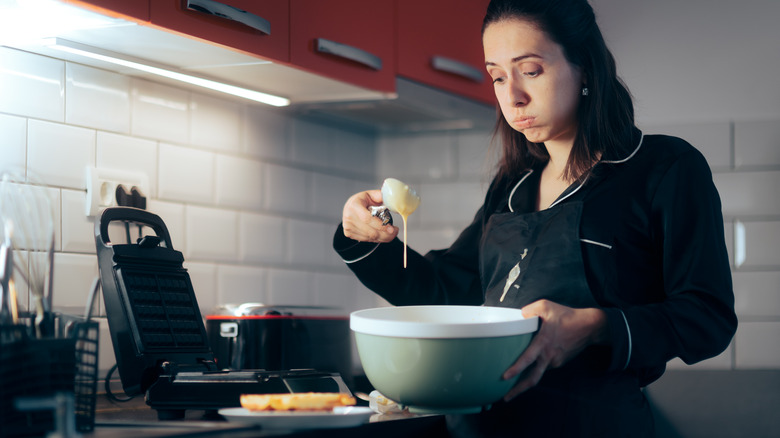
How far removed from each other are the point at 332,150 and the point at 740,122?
1051mm

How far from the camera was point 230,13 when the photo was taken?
145 cm

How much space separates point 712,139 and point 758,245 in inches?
11.4

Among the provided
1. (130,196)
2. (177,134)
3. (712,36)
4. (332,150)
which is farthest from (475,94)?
(130,196)

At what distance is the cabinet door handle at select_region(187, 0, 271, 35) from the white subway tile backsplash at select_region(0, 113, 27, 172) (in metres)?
0.37

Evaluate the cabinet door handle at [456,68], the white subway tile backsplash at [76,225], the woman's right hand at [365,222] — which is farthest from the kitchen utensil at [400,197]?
the cabinet door handle at [456,68]

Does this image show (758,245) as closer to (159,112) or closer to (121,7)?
(159,112)

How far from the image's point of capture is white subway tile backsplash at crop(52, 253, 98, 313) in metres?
1.52

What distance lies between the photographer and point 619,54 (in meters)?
2.30

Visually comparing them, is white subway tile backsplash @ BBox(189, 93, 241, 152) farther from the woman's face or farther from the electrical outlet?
the woman's face

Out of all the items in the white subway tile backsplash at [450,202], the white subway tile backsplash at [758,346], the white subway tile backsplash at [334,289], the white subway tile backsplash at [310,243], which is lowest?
the white subway tile backsplash at [758,346]

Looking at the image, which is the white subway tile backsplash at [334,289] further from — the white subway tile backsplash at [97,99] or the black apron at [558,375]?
the black apron at [558,375]

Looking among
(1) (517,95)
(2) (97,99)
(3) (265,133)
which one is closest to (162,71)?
(2) (97,99)

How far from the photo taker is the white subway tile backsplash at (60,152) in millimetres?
1492

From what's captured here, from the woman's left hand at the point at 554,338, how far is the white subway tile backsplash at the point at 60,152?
90 centimetres
